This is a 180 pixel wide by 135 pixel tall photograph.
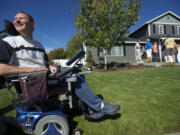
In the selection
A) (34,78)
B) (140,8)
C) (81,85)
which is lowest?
(81,85)

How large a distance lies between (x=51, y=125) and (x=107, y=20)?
9.12 metres

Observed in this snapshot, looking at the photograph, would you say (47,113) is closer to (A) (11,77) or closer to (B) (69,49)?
(A) (11,77)

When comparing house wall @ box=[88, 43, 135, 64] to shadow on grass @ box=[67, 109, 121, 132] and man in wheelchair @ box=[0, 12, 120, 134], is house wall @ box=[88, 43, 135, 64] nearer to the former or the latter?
shadow on grass @ box=[67, 109, 121, 132]

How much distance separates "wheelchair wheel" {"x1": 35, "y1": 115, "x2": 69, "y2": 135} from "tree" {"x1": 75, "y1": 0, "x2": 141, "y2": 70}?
8.12 metres

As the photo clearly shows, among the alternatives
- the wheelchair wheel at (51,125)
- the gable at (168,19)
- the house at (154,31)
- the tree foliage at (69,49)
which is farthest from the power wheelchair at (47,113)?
the tree foliage at (69,49)

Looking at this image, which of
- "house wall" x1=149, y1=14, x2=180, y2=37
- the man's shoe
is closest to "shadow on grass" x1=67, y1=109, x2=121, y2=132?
the man's shoe

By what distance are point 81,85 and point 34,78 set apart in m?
0.69

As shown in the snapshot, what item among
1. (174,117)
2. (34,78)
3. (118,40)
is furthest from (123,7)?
(34,78)

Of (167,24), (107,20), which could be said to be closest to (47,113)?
Result: (107,20)

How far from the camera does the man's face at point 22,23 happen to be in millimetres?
1809

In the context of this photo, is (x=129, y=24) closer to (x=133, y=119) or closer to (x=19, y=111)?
(x=133, y=119)

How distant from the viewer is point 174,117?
2.13 m

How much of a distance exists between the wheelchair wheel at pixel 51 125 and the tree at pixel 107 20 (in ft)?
26.6

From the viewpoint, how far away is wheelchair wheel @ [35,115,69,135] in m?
1.57
